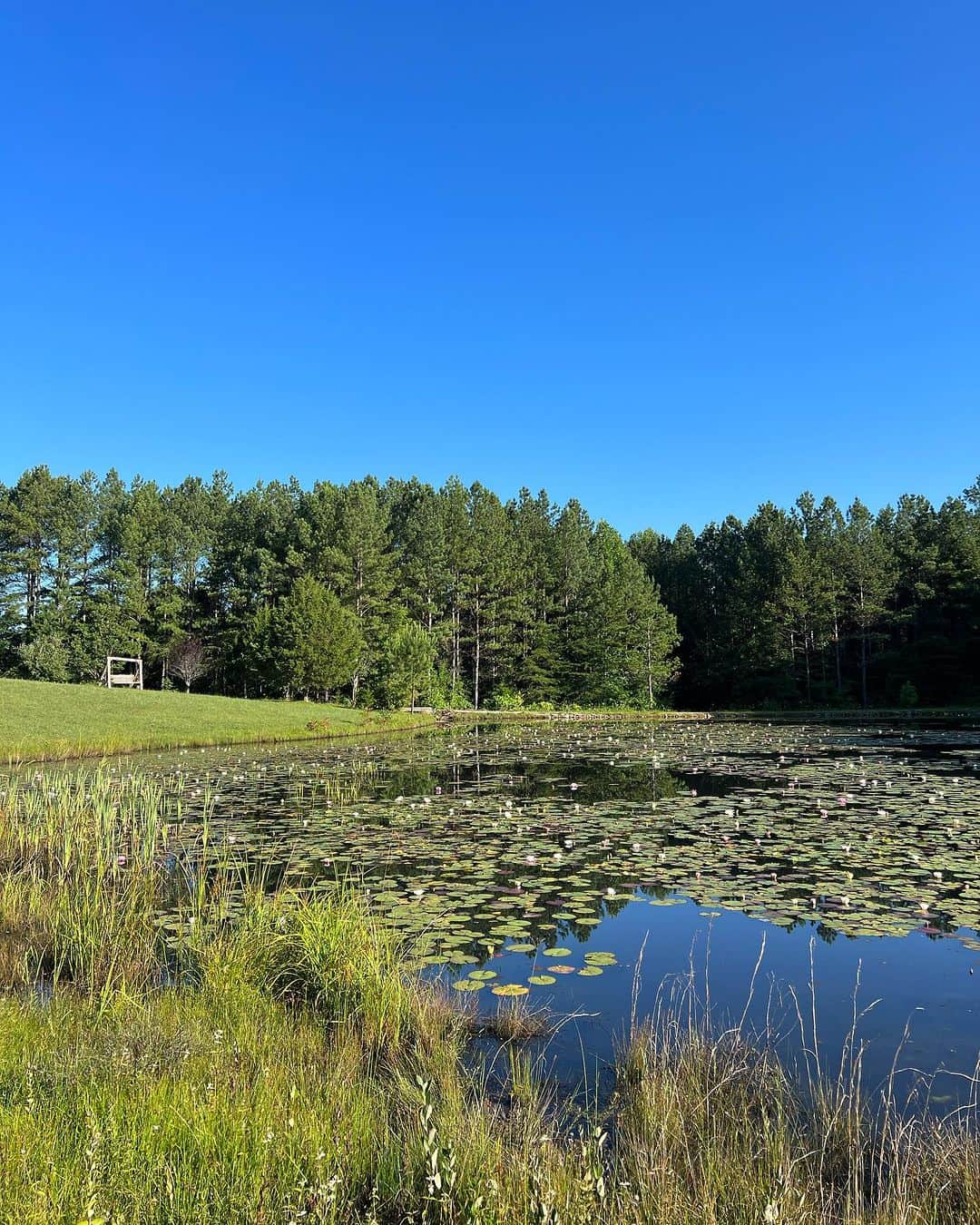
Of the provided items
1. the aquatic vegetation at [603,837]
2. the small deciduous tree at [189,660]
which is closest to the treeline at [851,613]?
the aquatic vegetation at [603,837]

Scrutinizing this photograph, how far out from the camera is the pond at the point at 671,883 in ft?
17.2

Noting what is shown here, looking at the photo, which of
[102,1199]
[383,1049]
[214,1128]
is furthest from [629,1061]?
[102,1199]

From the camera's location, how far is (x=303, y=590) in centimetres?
4603

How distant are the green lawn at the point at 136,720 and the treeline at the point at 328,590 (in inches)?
448

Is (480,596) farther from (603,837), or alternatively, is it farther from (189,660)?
(603,837)

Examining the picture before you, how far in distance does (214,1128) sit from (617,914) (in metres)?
4.96

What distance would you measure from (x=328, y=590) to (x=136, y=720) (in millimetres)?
22529

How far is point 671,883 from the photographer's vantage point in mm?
8102

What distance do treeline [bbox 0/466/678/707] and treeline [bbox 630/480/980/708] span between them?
6370 millimetres

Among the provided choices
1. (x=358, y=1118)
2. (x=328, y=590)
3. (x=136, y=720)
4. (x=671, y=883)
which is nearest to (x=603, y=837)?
(x=671, y=883)

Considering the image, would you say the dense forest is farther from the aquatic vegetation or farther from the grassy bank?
the grassy bank

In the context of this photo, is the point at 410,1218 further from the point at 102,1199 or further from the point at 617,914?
the point at 617,914

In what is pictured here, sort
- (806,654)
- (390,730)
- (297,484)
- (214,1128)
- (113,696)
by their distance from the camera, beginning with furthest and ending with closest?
(297,484)
(806,654)
(390,730)
(113,696)
(214,1128)

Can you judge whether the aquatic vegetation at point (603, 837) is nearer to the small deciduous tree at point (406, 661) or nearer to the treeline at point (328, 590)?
the small deciduous tree at point (406, 661)
